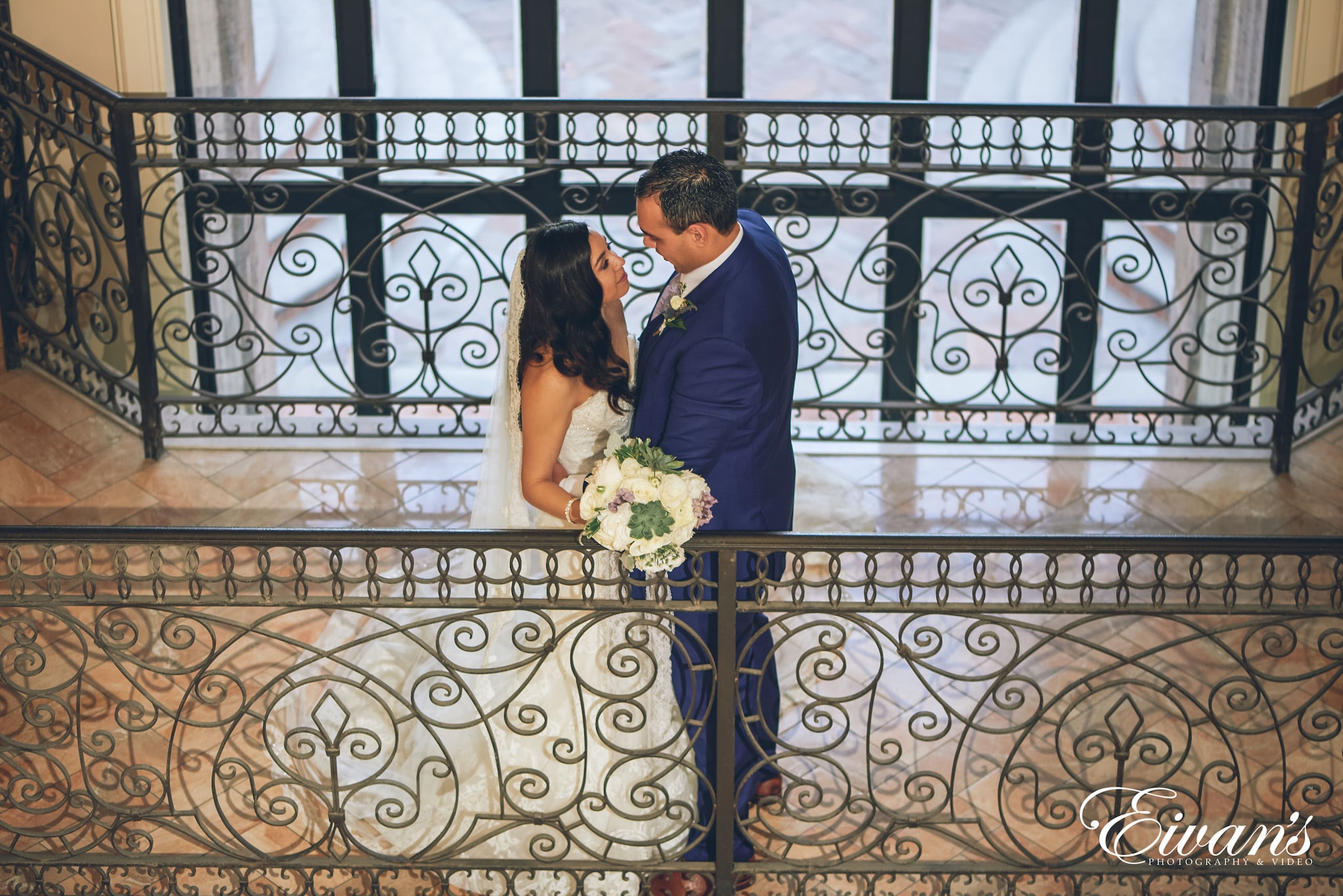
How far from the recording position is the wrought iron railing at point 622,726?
299cm

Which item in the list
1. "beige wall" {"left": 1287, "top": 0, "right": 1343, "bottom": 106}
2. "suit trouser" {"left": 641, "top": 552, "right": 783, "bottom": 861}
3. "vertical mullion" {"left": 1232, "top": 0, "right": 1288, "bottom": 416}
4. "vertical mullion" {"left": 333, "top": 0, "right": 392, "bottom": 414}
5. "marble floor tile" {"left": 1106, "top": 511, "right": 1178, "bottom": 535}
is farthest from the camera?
"vertical mullion" {"left": 333, "top": 0, "right": 392, "bottom": 414}

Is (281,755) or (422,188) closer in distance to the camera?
(281,755)

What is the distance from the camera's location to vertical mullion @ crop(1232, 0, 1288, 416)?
586 centimetres

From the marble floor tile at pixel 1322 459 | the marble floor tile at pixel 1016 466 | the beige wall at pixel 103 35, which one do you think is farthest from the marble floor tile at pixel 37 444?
the marble floor tile at pixel 1322 459

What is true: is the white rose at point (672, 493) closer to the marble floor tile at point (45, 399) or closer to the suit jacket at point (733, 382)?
the suit jacket at point (733, 382)

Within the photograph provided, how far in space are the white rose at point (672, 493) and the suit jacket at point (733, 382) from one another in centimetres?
39

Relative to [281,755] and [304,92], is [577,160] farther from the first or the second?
[281,755]

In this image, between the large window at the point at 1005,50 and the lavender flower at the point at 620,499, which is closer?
the lavender flower at the point at 620,499

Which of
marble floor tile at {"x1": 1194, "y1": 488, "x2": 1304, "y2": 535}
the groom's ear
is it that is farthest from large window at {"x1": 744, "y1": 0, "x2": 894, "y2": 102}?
the groom's ear

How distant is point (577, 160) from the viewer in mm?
5168

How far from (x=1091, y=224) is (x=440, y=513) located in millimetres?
3228

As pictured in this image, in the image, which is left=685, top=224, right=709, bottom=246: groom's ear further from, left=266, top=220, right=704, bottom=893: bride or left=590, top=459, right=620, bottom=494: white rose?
left=590, top=459, right=620, bottom=494: white rose

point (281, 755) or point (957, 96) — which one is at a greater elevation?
point (957, 96)

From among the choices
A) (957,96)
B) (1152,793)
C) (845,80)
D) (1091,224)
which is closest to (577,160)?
(845,80)
